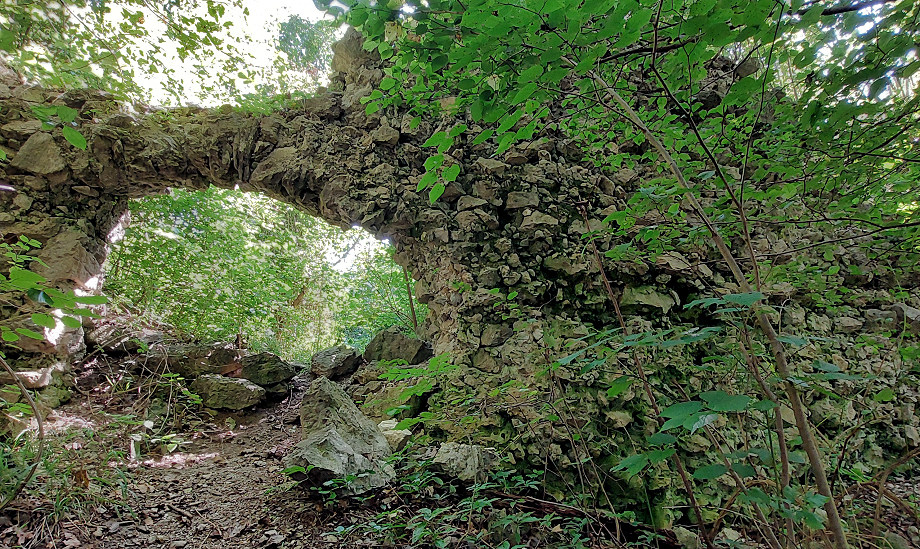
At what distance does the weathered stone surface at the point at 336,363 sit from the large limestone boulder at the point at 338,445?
4.82ft

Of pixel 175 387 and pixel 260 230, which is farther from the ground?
pixel 260 230

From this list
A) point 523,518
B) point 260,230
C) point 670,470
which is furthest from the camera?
point 260,230

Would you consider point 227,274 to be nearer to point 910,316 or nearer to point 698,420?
point 698,420

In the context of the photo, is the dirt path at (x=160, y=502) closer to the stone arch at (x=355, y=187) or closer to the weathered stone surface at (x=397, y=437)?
the weathered stone surface at (x=397, y=437)

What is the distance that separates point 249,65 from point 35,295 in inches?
151

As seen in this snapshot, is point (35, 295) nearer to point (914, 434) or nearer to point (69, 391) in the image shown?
point (69, 391)

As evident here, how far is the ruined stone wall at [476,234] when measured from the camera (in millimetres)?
2734

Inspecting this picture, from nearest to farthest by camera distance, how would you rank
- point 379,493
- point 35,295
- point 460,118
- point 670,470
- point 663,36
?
point 35,295, point 663,36, point 379,493, point 670,470, point 460,118

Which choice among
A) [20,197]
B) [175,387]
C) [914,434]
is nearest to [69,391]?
[175,387]

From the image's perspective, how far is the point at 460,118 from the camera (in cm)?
→ 345

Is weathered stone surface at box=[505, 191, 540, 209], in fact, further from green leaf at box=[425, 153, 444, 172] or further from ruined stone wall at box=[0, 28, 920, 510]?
green leaf at box=[425, 153, 444, 172]

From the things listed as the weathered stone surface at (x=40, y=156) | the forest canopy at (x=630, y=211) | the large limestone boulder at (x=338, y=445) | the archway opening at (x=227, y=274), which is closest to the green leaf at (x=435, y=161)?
the forest canopy at (x=630, y=211)

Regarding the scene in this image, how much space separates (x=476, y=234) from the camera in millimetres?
3301

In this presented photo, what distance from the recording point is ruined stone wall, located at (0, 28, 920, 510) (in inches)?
108
